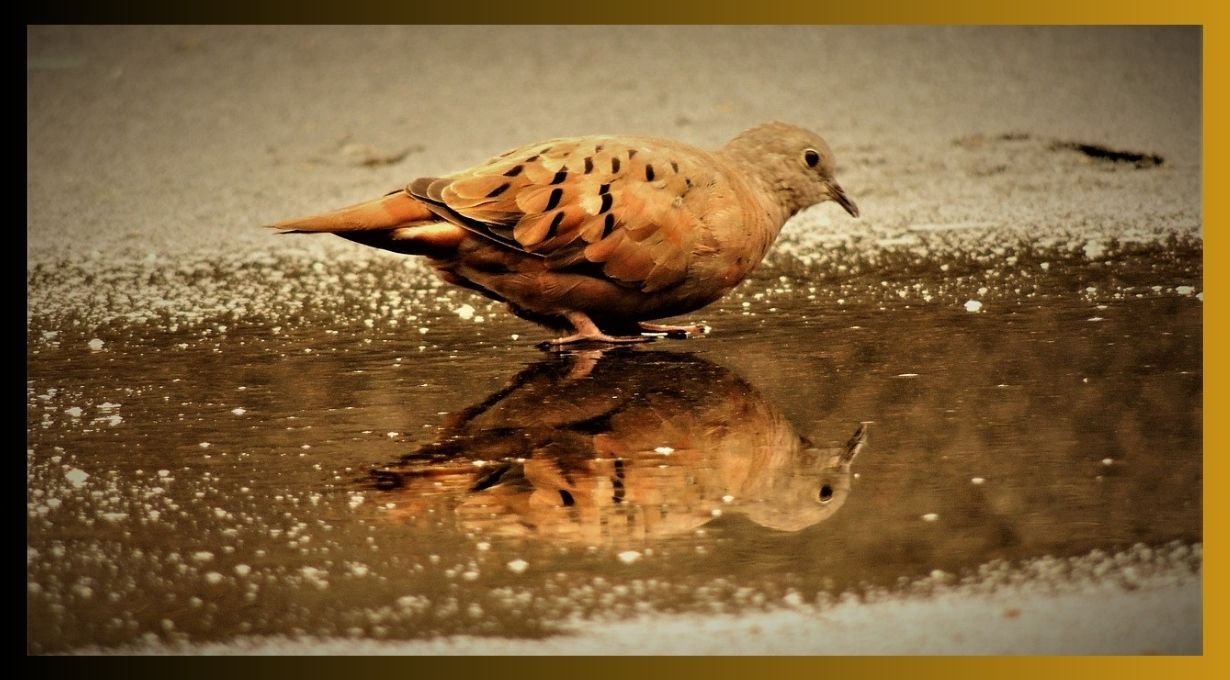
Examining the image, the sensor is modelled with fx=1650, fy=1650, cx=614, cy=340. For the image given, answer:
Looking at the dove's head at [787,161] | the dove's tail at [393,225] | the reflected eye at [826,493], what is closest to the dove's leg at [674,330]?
the dove's head at [787,161]

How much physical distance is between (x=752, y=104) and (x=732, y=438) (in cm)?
369

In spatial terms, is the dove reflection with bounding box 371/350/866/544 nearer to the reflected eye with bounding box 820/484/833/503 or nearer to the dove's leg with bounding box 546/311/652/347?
the reflected eye with bounding box 820/484/833/503

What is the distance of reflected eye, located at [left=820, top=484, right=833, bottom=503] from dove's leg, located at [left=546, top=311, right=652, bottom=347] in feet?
4.23

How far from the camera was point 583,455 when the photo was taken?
429cm

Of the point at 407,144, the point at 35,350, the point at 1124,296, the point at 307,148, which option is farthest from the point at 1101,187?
the point at 35,350

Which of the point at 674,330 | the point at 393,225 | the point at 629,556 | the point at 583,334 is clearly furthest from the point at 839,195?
the point at 629,556

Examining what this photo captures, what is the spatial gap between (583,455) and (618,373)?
75 cm

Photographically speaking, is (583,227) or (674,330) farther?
(674,330)

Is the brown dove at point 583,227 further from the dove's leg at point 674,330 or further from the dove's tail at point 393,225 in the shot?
the dove's leg at point 674,330

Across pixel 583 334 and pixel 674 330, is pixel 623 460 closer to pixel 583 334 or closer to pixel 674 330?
pixel 583 334

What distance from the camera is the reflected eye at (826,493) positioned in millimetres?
4000

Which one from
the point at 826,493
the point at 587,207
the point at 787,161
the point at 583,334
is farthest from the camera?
the point at 787,161

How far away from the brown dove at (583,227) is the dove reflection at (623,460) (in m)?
0.23

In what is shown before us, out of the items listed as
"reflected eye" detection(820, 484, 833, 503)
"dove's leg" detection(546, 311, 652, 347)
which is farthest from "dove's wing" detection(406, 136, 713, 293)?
"reflected eye" detection(820, 484, 833, 503)
